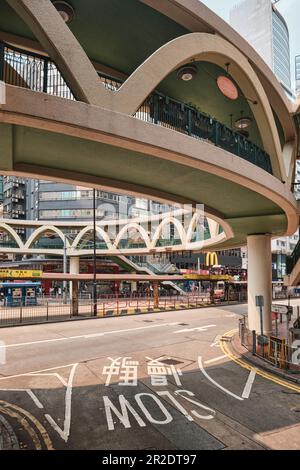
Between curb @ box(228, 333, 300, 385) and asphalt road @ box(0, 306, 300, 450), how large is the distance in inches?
26.6

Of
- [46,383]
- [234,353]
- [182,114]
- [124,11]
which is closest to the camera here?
[124,11]

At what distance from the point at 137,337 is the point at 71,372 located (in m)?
7.59

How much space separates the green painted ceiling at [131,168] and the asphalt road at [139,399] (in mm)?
6909

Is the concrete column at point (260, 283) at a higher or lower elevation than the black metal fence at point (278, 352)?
higher

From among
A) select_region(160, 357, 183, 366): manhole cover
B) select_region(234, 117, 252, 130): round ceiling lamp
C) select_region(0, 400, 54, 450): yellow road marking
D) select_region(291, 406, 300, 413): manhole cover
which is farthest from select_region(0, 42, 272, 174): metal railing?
select_region(160, 357, 183, 366): manhole cover

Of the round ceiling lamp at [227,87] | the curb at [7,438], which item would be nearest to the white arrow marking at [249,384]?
the curb at [7,438]

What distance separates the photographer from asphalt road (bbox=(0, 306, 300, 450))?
7.66m

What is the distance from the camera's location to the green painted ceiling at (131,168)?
29.1 feet

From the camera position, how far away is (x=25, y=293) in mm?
41656

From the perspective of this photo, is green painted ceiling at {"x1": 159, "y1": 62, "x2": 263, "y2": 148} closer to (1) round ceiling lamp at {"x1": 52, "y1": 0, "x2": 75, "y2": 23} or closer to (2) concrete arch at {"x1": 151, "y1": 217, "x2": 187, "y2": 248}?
(1) round ceiling lamp at {"x1": 52, "y1": 0, "x2": 75, "y2": 23}

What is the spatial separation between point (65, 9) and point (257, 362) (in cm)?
1392

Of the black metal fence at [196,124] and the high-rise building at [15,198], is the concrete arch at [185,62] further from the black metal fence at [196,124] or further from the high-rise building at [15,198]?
the high-rise building at [15,198]
